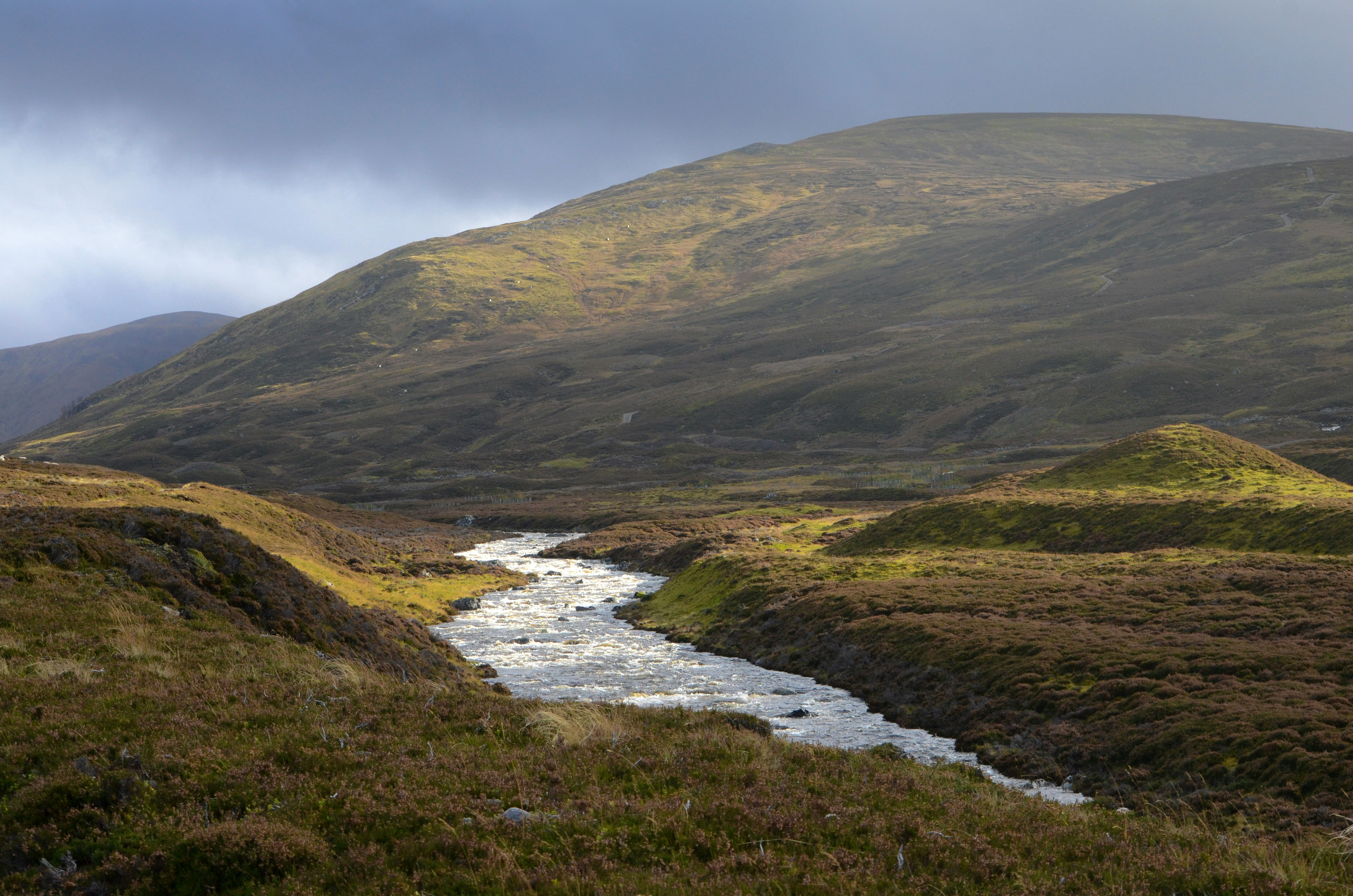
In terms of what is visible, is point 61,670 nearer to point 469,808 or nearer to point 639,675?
point 469,808

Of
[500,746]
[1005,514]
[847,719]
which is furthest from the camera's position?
[1005,514]

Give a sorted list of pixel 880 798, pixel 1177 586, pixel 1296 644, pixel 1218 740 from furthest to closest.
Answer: pixel 1177 586 → pixel 1296 644 → pixel 1218 740 → pixel 880 798

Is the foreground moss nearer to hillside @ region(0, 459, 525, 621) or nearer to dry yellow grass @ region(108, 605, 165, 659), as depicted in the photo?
dry yellow grass @ region(108, 605, 165, 659)

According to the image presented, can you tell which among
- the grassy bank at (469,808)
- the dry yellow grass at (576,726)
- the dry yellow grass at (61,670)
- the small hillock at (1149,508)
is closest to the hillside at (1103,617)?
the small hillock at (1149,508)

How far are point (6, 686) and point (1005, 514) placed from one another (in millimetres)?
66165

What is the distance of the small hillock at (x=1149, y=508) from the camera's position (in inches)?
2087

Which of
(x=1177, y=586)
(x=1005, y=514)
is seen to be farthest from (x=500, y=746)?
(x=1005, y=514)

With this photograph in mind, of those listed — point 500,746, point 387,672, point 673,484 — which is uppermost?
point 500,746

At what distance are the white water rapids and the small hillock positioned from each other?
25.8m

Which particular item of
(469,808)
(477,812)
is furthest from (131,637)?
(477,812)

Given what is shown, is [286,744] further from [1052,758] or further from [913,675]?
[913,675]

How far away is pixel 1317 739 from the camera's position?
2112 cm

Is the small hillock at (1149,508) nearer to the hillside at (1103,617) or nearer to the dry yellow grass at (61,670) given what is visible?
the hillside at (1103,617)

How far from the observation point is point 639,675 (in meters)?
40.2
